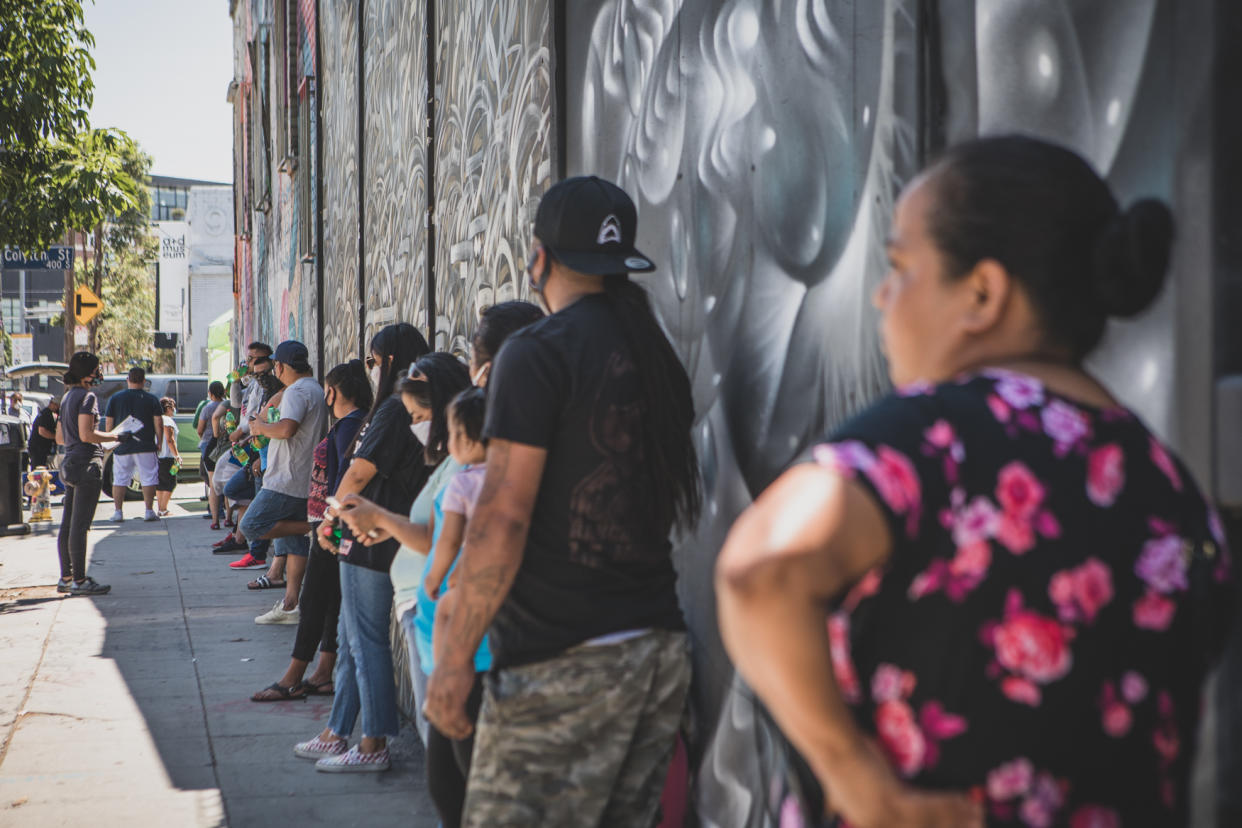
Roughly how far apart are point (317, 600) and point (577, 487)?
410cm

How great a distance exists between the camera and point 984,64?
206 centimetres

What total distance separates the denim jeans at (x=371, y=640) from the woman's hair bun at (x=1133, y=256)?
418 centimetres

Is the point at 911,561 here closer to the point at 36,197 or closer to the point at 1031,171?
the point at 1031,171

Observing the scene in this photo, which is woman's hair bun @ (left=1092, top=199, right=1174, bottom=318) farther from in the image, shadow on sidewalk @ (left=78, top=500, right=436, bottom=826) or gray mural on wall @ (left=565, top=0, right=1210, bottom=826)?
shadow on sidewalk @ (left=78, top=500, right=436, bottom=826)

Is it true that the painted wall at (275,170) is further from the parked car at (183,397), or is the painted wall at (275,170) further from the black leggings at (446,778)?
the black leggings at (446,778)

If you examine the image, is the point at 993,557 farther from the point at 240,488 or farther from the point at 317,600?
the point at 240,488

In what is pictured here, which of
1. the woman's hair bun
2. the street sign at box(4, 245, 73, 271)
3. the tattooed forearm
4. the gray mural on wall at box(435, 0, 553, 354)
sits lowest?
the tattooed forearm

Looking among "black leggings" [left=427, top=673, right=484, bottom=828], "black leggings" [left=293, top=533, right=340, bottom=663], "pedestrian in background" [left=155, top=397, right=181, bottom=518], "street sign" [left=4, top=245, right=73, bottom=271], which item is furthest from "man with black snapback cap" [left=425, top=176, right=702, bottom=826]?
"pedestrian in background" [left=155, top=397, right=181, bottom=518]

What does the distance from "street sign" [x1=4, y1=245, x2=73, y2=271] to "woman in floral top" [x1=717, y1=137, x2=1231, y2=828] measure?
55.5 feet

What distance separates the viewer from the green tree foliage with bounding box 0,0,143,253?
11.1 meters

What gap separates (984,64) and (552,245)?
1.01 meters

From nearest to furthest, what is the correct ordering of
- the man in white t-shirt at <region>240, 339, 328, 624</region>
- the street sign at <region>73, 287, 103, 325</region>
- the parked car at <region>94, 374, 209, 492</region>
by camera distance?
the man in white t-shirt at <region>240, 339, 328, 624</region>, the parked car at <region>94, 374, 209, 492</region>, the street sign at <region>73, 287, 103, 325</region>

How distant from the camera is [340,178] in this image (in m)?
11.3

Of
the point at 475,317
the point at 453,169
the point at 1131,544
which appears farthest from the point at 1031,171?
the point at 453,169
